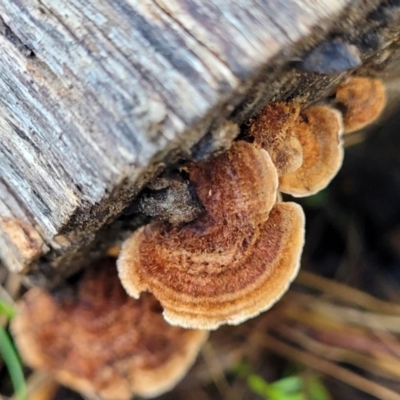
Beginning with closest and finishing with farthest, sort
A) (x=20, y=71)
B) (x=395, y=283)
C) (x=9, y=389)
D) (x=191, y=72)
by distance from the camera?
1. (x=191, y=72)
2. (x=20, y=71)
3. (x=9, y=389)
4. (x=395, y=283)

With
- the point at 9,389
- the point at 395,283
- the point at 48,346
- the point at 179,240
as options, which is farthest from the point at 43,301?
the point at 395,283

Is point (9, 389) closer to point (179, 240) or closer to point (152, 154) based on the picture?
point (179, 240)


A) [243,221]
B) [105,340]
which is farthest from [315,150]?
[105,340]

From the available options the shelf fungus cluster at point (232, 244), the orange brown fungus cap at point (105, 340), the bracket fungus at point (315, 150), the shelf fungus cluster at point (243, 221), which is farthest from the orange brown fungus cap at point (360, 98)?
the orange brown fungus cap at point (105, 340)

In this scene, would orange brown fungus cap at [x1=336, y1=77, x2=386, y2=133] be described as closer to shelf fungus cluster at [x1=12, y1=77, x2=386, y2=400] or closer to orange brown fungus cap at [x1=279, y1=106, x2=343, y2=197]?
shelf fungus cluster at [x1=12, y1=77, x2=386, y2=400]

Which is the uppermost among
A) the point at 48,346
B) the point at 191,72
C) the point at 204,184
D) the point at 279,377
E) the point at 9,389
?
the point at 191,72

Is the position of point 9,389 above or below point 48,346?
below

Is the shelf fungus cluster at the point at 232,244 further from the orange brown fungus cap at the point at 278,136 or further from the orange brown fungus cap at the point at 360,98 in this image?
the orange brown fungus cap at the point at 360,98

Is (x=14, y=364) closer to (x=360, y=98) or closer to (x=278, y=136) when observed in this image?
(x=278, y=136)
